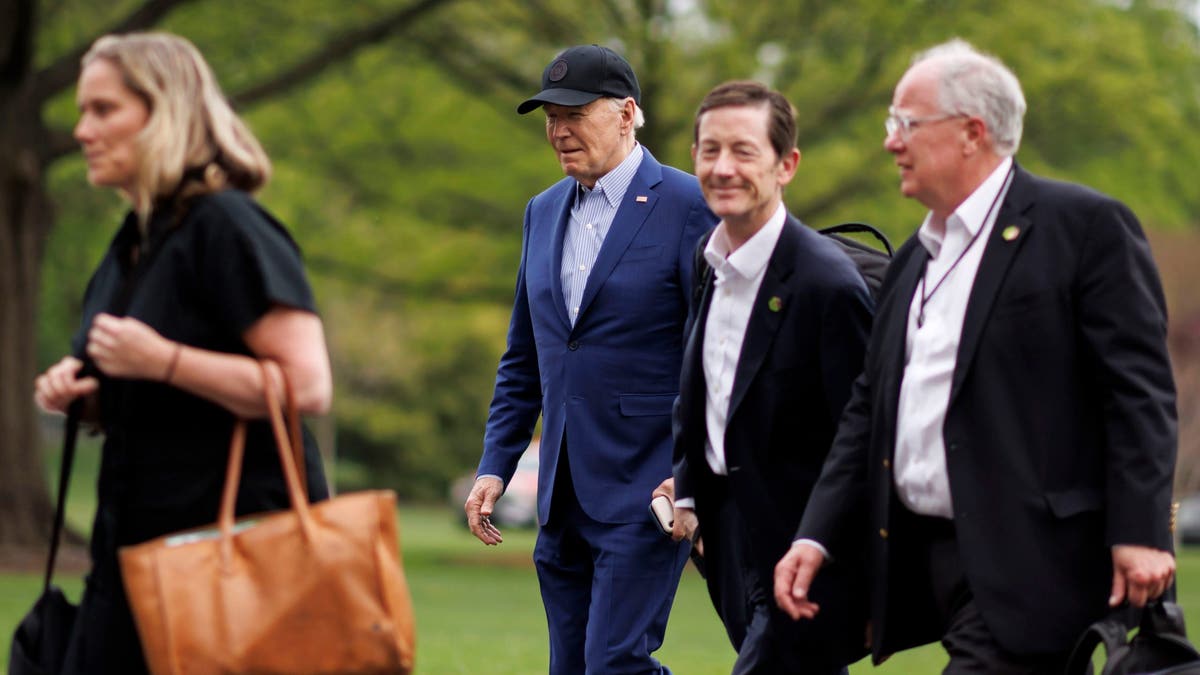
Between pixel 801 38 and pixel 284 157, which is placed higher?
pixel 801 38

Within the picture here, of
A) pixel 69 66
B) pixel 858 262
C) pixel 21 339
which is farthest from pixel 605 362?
pixel 21 339

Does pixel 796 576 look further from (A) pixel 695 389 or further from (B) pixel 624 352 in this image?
(B) pixel 624 352

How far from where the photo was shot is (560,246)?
250 inches

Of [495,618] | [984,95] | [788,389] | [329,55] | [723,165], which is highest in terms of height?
[984,95]

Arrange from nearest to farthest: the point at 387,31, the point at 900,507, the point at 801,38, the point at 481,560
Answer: the point at 900,507, the point at 387,31, the point at 801,38, the point at 481,560

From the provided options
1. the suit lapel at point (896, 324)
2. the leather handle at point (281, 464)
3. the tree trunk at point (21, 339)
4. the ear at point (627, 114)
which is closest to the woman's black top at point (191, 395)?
the leather handle at point (281, 464)

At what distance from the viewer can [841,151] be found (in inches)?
1025

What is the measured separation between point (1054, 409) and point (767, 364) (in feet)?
3.09

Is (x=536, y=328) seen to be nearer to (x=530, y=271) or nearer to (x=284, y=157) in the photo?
(x=530, y=271)

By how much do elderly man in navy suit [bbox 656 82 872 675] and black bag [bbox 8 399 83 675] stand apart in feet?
5.92

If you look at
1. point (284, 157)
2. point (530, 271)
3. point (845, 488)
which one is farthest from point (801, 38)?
point (845, 488)

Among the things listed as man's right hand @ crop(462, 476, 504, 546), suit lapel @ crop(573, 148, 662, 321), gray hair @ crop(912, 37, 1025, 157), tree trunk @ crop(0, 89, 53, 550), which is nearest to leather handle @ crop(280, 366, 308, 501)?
gray hair @ crop(912, 37, 1025, 157)

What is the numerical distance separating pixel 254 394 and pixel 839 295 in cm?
185

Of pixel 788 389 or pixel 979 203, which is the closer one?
pixel 979 203
